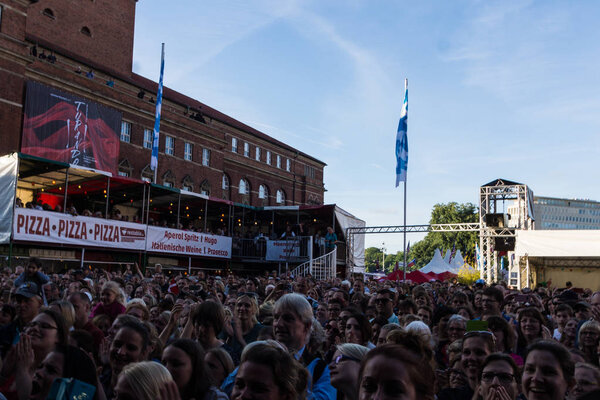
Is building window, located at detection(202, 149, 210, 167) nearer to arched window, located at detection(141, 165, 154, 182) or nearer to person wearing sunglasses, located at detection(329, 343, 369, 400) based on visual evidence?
arched window, located at detection(141, 165, 154, 182)

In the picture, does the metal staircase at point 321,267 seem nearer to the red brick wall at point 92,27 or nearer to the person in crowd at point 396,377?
the red brick wall at point 92,27

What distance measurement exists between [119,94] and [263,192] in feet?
73.9

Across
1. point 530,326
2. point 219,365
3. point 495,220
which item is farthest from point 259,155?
point 219,365

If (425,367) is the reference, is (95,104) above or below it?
above

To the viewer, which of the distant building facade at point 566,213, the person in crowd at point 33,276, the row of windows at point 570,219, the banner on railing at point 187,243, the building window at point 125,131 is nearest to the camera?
the person in crowd at point 33,276

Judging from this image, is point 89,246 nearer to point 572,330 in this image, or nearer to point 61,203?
point 61,203

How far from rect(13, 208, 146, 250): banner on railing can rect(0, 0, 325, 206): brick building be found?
27.3 ft

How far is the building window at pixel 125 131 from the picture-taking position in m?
36.7

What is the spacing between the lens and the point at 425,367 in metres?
2.10

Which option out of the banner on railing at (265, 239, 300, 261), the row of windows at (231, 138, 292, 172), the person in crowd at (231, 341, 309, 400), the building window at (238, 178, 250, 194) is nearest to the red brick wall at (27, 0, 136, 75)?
the row of windows at (231, 138, 292, 172)

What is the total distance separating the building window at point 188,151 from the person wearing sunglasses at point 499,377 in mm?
40196

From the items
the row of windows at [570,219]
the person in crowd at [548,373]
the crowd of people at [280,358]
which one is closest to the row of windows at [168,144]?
the crowd of people at [280,358]

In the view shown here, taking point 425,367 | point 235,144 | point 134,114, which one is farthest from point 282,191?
point 425,367

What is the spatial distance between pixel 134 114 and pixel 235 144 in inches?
632
